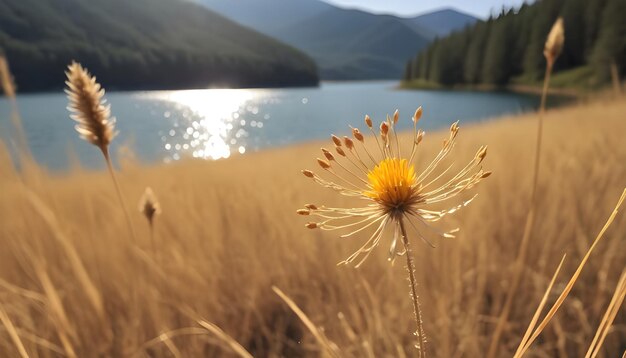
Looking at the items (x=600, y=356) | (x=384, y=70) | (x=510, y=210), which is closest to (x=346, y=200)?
(x=510, y=210)

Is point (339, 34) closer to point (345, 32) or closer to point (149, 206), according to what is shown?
point (345, 32)

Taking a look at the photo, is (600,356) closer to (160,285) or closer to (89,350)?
(160,285)

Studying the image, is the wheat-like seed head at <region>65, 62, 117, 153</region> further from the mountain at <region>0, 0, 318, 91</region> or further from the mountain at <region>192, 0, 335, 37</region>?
the mountain at <region>192, 0, 335, 37</region>

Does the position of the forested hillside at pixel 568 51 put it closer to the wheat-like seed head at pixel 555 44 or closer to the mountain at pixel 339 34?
the wheat-like seed head at pixel 555 44

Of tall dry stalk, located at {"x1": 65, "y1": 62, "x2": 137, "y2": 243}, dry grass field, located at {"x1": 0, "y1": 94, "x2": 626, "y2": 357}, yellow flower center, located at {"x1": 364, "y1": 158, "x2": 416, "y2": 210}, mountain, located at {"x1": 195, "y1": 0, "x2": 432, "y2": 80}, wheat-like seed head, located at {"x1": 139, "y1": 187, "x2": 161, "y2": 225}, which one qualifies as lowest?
dry grass field, located at {"x1": 0, "y1": 94, "x2": 626, "y2": 357}

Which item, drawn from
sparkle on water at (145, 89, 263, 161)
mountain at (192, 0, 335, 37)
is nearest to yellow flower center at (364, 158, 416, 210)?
sparkle on water at (145, 89, 263, 161)

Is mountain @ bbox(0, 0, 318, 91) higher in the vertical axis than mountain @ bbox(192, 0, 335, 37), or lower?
lower

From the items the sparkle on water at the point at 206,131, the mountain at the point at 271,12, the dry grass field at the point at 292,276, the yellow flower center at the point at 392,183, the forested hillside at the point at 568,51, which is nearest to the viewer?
the yellow flower center at the point at 392,183

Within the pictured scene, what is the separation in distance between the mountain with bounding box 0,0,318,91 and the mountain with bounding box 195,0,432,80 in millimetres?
71809

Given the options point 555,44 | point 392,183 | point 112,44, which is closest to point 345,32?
point 112,44

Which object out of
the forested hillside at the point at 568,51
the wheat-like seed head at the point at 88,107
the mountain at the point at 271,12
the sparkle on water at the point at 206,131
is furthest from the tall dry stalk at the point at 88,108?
the mountain at the point at 271,12

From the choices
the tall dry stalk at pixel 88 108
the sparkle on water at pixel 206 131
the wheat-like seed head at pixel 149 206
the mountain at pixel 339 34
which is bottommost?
the sparkle on water at pixel 206 131

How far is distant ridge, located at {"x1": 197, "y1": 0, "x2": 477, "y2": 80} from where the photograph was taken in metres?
100

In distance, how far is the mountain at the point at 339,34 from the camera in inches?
3967
